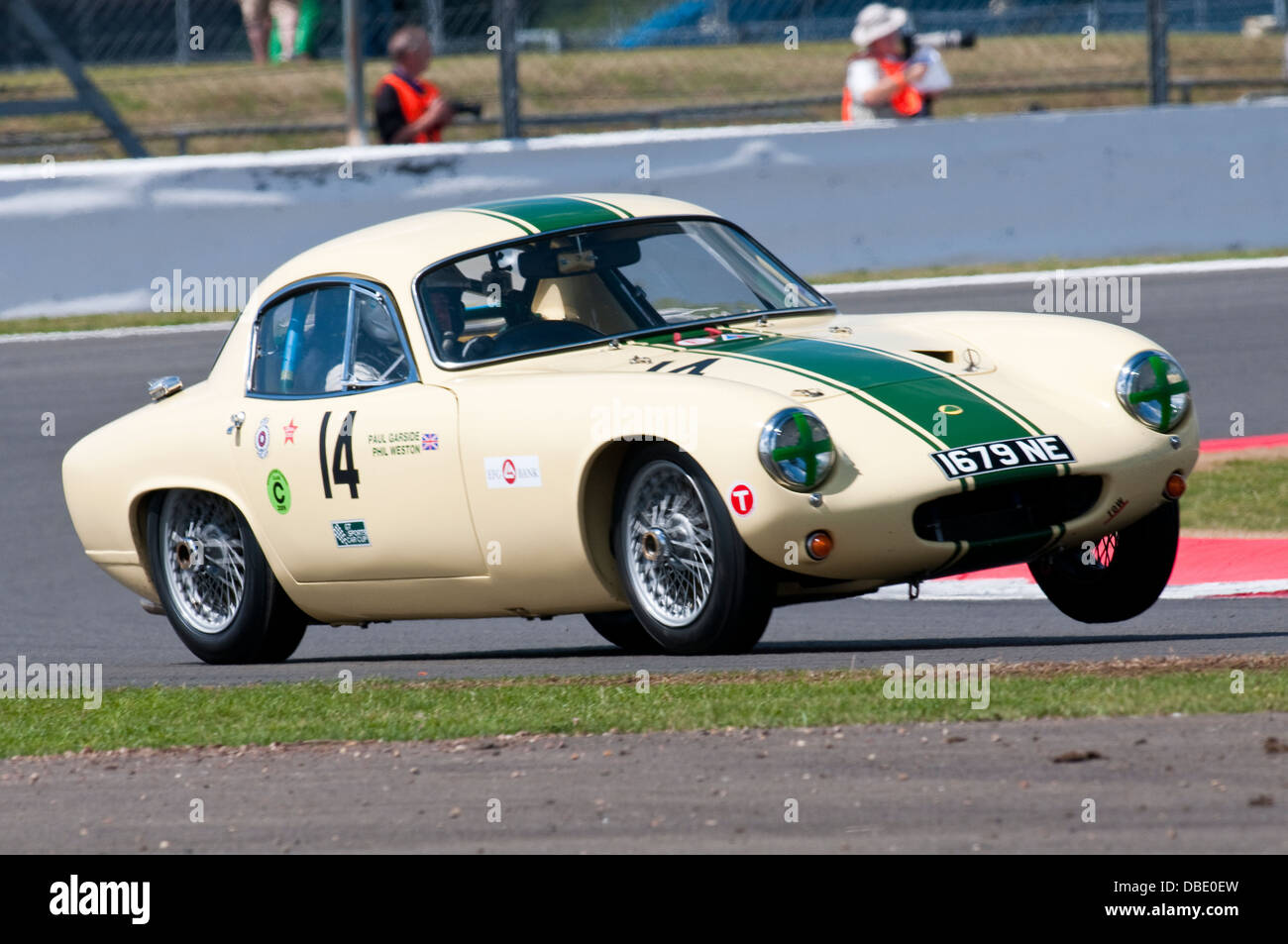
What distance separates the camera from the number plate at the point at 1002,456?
6.67 meters

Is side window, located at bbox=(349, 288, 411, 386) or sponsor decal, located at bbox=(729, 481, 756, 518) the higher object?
side window, located at bbox=(349, 288, 411, 386)

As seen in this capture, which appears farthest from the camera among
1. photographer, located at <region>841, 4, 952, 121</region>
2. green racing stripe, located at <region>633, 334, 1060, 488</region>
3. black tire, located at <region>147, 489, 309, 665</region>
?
photographer, located at <region>841, 4, 952, 121</region>

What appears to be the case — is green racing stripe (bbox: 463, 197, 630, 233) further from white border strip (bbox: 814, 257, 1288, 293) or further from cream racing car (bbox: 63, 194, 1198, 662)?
white border strip (bbox: 814, 257, 1288, 293)

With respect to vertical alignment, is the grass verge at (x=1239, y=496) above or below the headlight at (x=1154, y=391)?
below

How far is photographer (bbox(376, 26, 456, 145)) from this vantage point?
51.1ft

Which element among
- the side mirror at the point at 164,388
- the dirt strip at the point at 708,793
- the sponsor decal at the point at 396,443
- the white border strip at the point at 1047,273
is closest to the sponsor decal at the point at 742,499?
the dirt strip at the point at 708,793

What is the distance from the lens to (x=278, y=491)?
7988 mm

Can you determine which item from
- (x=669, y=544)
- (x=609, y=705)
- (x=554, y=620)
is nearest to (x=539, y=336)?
(x=669, y=544)

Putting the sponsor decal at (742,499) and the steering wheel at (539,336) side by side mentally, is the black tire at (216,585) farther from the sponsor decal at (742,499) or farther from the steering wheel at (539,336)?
the sponsor decal at (742,499)

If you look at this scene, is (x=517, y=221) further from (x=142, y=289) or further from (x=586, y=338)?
(x=142, y=289)

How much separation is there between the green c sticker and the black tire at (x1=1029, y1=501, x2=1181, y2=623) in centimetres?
263

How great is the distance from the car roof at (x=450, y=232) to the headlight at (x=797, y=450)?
1.61m

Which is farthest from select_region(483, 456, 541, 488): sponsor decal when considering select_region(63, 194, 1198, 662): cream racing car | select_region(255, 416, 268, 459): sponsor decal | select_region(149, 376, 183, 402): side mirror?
select_region(149, 376, 183, 402): side mirror
